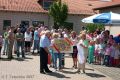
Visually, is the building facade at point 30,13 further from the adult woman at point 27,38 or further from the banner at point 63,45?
the banner at point 63,45

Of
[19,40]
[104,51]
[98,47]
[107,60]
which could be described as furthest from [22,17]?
[107,60]

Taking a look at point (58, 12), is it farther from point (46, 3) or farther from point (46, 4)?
point (46, 3)

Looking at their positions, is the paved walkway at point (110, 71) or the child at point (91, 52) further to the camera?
the child at point (91, 52)

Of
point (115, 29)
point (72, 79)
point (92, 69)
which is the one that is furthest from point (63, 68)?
point (115, 29)

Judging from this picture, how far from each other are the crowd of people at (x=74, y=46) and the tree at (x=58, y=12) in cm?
2233

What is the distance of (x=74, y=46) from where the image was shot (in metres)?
17.0

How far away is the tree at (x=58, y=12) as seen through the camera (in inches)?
1820

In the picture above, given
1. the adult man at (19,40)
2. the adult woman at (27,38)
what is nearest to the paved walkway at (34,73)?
the adult man at (19,40)

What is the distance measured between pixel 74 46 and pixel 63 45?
2.34ft

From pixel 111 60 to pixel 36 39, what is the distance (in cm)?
599

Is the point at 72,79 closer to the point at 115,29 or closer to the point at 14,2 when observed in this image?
the point at 115,29

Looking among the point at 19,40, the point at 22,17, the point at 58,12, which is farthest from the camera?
the point at 22,17

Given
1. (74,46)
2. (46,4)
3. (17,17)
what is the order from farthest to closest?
1. (46,4)
2. (17,17)
3. (74,46)

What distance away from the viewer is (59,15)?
46.4 metres
